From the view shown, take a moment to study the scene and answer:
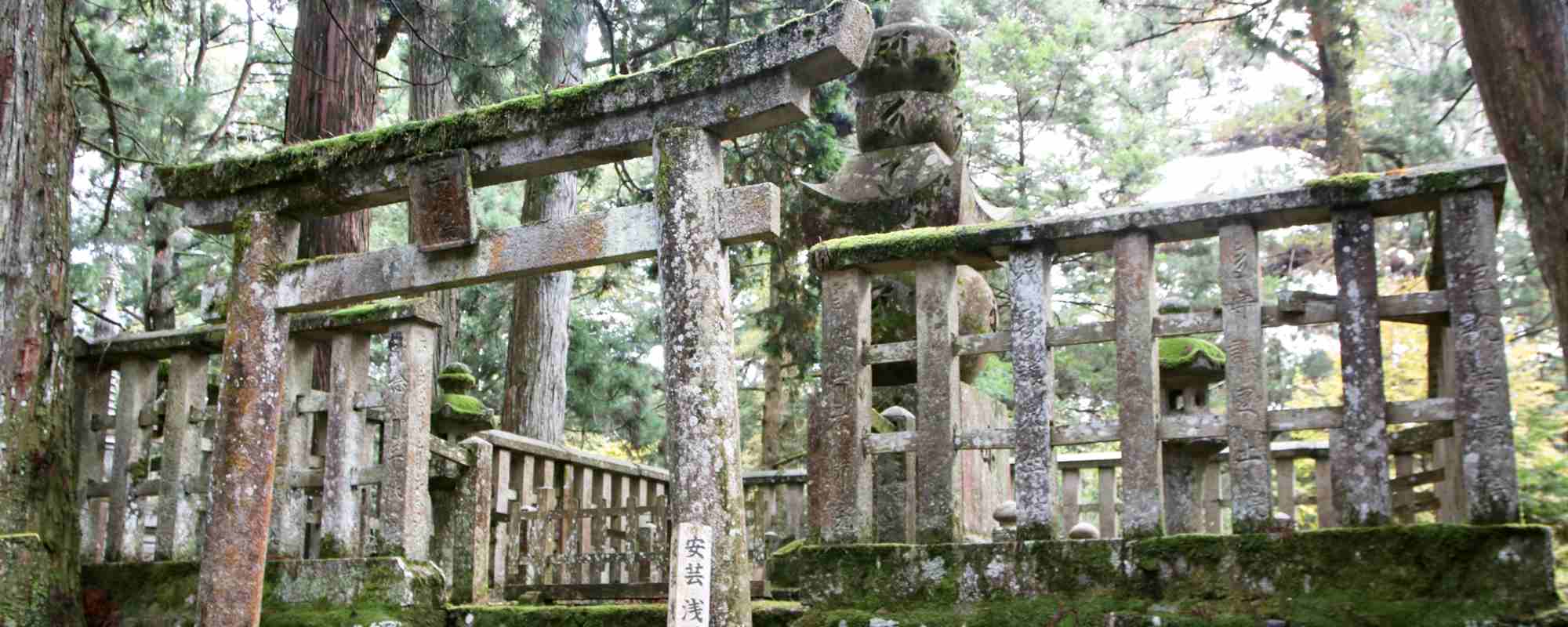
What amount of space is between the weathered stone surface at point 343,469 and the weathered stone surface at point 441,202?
3.81ft

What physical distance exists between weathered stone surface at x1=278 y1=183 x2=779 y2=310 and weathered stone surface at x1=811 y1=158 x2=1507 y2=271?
22.5 inches

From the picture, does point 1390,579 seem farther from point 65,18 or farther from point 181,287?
point 181,287

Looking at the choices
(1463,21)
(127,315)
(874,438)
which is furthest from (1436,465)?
(127,315)

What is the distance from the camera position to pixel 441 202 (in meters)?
6.91

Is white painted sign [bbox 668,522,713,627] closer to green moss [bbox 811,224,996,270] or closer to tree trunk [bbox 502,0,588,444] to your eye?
A: green moss [bbox 811,224,996,270]

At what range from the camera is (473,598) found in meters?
7.70

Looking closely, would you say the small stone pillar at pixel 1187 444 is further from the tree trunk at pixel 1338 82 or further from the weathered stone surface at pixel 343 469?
the tree trunk at pixel 1338 82

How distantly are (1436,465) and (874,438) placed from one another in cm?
279

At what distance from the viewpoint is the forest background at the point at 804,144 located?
1263 cm

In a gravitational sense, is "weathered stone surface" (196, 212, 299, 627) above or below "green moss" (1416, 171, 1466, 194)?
below

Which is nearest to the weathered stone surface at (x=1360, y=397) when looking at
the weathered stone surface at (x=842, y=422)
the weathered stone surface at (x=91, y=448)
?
the weathered stone surface at (x=842, y=422)

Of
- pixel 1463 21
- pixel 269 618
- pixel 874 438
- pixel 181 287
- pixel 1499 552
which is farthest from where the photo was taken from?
pixel 181 287

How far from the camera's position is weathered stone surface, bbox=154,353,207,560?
26.3 ft

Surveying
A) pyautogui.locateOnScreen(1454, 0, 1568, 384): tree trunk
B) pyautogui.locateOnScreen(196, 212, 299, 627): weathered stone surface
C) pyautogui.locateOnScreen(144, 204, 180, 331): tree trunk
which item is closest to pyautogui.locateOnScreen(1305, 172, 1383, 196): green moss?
pyautogui.locateOnScreen(1454, 0, 1568, 384): tree trunk
